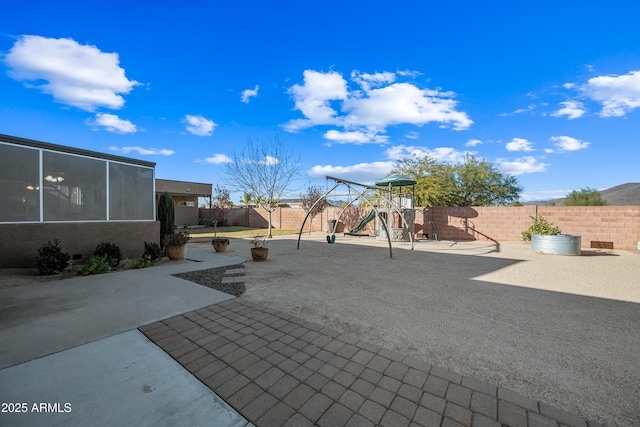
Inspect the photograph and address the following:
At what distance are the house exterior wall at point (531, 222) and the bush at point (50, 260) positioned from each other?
50.0ft

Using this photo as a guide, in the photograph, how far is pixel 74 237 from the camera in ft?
21.1

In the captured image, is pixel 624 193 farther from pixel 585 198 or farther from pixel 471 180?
pixel 471 180

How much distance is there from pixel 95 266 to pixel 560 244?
14.0 m

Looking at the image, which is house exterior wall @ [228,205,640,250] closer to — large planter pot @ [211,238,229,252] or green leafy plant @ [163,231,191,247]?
large planter pot @ [211,238,229,252]

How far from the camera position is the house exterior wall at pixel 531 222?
10281 mm

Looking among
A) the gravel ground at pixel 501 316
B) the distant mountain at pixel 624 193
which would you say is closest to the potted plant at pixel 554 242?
the gravel ground at pixel 501 316

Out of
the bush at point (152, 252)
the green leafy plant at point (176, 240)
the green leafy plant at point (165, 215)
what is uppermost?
the green leafy plant at point (165, 215)

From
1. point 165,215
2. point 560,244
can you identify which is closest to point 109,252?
point 165,215

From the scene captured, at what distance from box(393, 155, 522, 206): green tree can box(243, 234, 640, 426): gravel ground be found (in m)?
13.2

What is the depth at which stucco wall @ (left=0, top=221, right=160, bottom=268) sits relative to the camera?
5676 mm

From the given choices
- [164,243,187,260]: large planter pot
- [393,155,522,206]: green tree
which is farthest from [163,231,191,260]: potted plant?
[393,155,522,206]: green tree

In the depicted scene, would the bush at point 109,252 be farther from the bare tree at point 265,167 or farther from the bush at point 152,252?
the bare tree at point 265,167

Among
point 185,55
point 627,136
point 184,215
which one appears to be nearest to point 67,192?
point 185,55

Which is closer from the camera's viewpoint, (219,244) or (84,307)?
(84,307)
